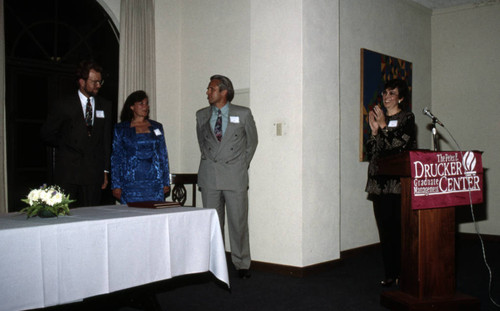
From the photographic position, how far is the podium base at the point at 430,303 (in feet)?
10.2

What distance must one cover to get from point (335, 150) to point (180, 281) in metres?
2.05

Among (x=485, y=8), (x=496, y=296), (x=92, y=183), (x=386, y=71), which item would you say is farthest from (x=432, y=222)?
(x=485, y=8)

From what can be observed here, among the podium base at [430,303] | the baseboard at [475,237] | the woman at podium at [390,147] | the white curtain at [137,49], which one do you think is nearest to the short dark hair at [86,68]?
the white curtain at [137,49]

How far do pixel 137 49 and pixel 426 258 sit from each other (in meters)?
3.64

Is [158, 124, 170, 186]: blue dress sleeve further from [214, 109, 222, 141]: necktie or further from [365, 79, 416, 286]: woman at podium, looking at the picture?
[365, 79, 416, 286]: woman at podium

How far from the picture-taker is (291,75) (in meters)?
4.50

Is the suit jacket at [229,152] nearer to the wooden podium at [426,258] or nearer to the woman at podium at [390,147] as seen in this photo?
the woman at podium at [390,147]

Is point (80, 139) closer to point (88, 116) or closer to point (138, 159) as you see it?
point (88, 116)

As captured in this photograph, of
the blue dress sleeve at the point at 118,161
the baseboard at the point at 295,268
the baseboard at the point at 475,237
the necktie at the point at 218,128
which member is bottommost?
the baseboard at the point at 475,237

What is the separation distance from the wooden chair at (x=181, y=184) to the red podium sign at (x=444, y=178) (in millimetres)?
2751

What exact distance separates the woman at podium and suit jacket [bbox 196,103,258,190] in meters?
1.18

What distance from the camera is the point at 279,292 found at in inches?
150

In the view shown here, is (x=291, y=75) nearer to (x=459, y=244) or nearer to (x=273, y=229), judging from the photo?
(x=273, y=229)

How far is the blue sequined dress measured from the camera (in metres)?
3.75
